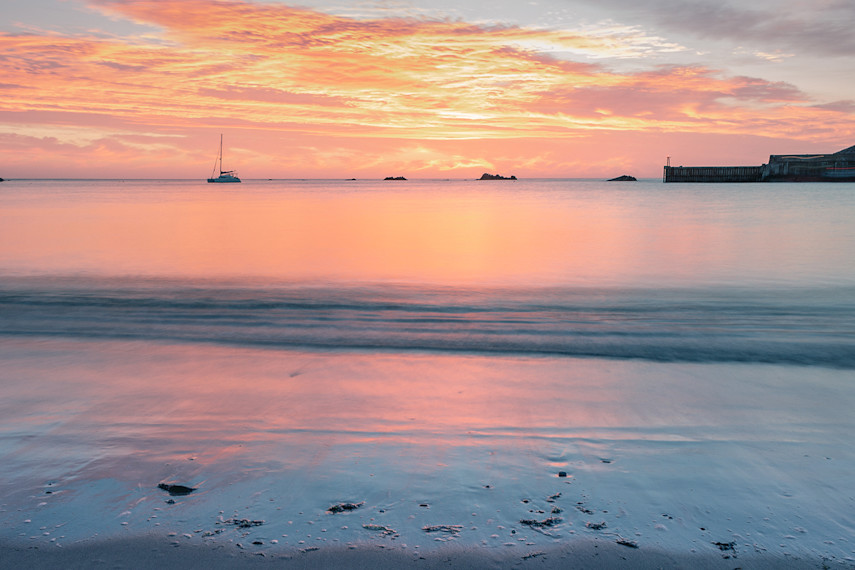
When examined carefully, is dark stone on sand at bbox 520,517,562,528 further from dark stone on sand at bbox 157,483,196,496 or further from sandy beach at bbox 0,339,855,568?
dark stone on sand at bbox 157,483,196,496

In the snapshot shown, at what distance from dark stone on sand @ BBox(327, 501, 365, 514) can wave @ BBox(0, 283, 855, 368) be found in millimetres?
4256

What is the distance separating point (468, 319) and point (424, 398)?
418cm

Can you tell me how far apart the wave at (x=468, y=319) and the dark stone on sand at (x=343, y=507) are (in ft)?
14.0

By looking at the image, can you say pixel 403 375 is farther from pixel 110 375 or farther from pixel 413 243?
pixel 413 243

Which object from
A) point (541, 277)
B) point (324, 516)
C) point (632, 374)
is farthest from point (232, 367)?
point (541, 277)

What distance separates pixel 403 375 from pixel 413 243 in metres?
16.0

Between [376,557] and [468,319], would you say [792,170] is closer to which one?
[468,319]

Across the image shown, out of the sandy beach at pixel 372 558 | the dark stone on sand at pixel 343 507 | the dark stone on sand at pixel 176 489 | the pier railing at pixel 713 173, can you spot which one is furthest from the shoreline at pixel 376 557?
the pier railing at pixel 713 173

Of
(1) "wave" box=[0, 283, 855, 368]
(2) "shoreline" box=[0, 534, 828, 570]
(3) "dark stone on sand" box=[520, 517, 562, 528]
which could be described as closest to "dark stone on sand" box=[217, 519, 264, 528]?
(2) "shoreline" box=[0, 534, 828, 570]

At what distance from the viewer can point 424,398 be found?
535 cm

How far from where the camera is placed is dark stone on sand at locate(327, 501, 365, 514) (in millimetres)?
3186

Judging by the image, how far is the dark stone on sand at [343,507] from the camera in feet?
10.5

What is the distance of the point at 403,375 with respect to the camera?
20.3 ft

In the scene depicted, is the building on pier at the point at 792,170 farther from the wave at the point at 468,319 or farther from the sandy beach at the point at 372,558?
the sandy beach at the point at 372,558
